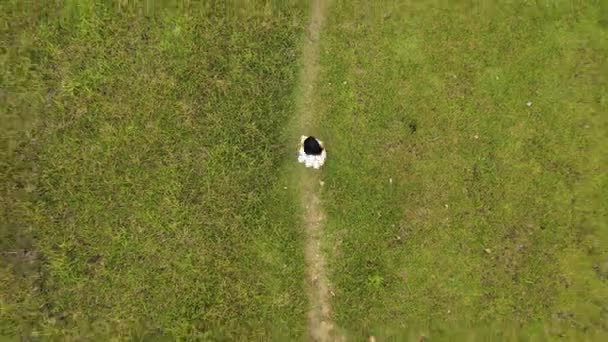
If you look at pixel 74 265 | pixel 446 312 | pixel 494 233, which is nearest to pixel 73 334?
pixel 74 265

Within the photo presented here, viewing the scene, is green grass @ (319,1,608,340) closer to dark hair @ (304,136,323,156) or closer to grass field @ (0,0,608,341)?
grass field @ (0,0,608,341)

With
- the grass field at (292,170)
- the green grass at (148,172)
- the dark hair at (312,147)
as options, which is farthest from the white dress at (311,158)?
the green grass at (148,172)

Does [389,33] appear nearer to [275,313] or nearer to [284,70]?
[284,70]

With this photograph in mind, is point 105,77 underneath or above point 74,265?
above

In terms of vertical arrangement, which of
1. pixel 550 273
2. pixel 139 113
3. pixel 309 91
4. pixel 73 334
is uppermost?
pixel 309 91

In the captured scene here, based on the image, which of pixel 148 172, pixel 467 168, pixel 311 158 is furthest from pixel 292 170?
pixel 467 168

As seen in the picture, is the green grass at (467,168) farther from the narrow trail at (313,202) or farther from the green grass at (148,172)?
the green grass at (148,172)
